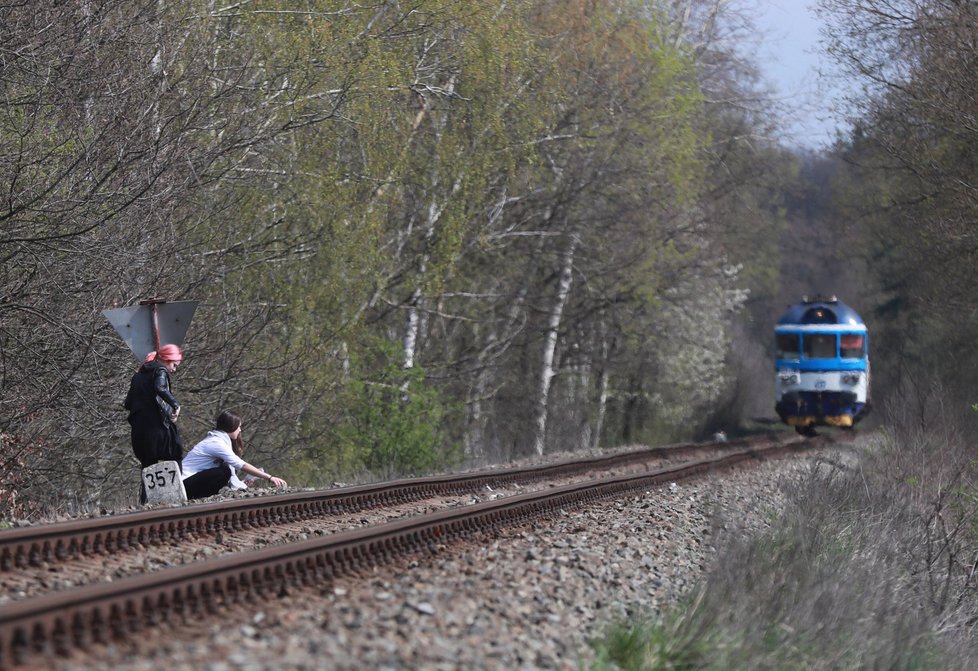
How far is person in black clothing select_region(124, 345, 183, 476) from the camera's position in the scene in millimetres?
10922

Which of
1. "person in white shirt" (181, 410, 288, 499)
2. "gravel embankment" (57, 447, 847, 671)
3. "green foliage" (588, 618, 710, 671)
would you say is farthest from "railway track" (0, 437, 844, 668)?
"green foliage" (588, 618, 710, 671)

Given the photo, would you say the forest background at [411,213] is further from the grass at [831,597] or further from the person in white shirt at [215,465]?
the grass at [831,597]

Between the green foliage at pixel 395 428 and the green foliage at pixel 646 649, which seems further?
the green foliage at pixel 395 428

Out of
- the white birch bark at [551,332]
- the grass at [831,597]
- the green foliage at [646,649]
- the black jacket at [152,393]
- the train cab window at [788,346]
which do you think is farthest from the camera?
the white birch bark at [551,332]

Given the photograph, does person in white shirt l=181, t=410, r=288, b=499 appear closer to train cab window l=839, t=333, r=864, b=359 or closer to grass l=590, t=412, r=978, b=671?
grass l=590, t=412, r=978, b=671

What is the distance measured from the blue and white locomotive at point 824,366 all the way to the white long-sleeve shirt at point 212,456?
20156mm

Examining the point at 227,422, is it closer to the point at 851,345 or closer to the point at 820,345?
the point at 820,345

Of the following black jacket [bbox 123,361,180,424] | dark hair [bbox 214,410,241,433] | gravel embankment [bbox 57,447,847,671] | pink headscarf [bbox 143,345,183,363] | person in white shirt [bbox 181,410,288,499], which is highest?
pink headscarf [bbox 143,345,183,363]

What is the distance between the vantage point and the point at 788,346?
30438mm

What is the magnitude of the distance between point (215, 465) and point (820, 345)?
2047 cm

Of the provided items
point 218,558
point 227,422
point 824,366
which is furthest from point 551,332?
point 218,558

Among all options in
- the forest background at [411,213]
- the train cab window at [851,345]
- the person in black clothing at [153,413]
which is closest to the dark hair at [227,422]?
the person in black clothing at [153,413]

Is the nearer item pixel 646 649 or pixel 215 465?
pixel 646 649

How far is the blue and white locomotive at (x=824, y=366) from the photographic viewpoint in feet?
96.9
